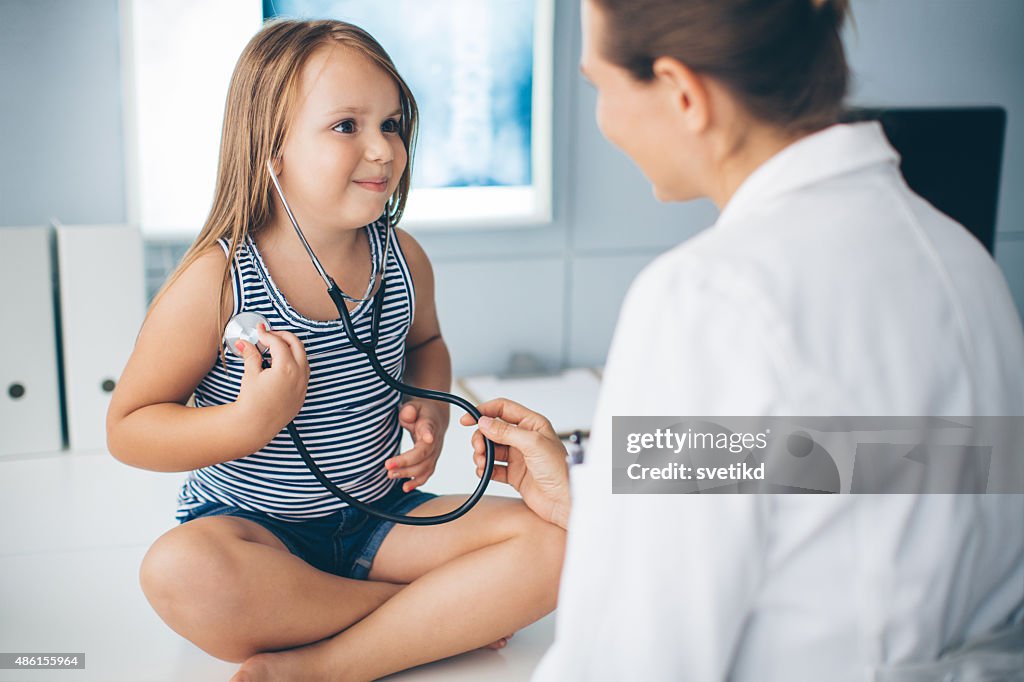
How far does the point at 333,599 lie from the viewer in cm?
124

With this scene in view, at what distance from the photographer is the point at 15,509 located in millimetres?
1663

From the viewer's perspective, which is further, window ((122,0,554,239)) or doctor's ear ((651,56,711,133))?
window ((122,0,554,239))

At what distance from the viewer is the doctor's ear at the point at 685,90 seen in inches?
30.7

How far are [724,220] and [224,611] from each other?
2.42 ft

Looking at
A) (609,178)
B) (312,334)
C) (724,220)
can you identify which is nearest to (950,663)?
(724,220)

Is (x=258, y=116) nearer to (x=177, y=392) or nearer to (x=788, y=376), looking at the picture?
(x=177, y=392)

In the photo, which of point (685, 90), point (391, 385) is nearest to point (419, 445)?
point (391, 385)

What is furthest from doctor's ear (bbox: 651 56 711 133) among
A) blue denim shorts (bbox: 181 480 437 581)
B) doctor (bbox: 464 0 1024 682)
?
blue denim shorts (bbox: 181 480 437 581)

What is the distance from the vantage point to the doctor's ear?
0.78 m

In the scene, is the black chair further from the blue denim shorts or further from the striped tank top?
the blue denim shorts

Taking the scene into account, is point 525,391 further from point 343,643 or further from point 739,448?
point 739,448

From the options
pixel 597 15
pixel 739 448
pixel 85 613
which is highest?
pixel 597 15

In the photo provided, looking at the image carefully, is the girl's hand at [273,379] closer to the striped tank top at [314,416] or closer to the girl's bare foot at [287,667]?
the striped tank top at [314,416]

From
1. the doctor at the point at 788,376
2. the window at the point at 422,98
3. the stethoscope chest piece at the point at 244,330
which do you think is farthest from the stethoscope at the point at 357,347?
the window at the point at 422,98
